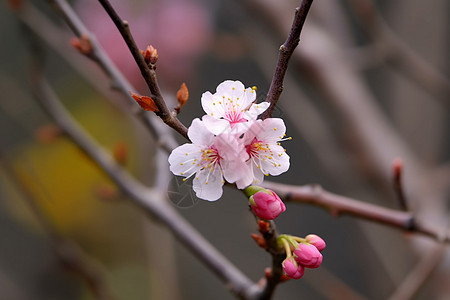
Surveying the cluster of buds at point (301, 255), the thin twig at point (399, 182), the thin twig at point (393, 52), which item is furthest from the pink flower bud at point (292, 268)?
the thin twig at point (393, 52)

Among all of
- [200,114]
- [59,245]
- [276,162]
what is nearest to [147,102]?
[276,162]

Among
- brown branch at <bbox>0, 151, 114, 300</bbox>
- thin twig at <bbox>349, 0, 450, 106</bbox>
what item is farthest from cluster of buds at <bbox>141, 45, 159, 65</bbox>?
thin twig at <bbox>349, 0, 450, 106</bbox>

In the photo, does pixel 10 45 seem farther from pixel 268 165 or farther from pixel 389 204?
pixel 268 165

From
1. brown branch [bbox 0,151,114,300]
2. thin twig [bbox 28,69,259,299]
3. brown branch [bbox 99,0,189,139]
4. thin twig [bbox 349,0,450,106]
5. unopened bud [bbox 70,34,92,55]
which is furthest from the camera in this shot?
thin twig [bbox 349,0,450,106]

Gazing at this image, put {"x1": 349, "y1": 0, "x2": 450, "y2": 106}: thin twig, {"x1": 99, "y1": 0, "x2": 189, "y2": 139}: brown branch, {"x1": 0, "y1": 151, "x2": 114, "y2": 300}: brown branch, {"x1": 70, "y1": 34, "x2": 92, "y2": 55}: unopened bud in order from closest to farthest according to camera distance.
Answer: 1. {"x1": 99, "y1": 0, "x2": 189, "y2": 139}: brown branch
2. {"x1": 70, "y1": 34, "x2": 92, "y2": 55}: unopened bud
3. {"x1": 0, "y1": 151, "x2": 114, "y2": 300}: brown branch
4. {"x1": 349, "y1": 0, "x2": 450, "y2": 106}: thin twig

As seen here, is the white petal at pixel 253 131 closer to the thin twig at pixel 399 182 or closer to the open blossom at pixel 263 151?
the open blossom at pixel 263 151

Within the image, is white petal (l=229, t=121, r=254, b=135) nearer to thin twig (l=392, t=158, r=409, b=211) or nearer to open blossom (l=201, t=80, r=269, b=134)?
open blossom (l=201, t=80, r=269, b=134)
